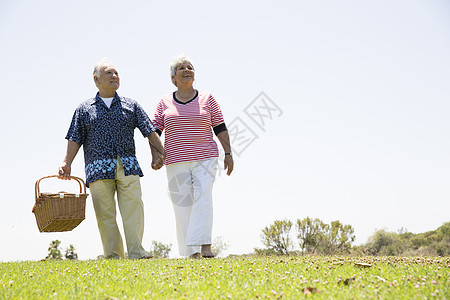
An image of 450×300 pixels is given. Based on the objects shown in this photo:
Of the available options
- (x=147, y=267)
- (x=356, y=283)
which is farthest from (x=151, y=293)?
(x=356, y=283)

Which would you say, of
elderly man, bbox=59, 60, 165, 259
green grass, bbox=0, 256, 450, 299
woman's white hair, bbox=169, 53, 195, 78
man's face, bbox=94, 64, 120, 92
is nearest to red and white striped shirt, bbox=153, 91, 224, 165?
woman's white hair, bbox=169, 53, 195, 78

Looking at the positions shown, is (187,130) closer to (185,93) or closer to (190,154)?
(190,154)

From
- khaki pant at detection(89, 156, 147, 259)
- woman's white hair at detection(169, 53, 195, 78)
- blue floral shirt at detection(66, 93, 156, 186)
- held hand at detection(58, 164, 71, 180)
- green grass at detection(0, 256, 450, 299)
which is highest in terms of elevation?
woman's white hair at detection(169, 53, 195, 78)

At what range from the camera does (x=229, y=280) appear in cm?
429

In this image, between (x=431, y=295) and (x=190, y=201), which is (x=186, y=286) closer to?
(x=431, y=295)

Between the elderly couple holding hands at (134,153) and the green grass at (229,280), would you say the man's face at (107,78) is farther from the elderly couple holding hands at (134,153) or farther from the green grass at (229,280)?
the green grass at (229,280)

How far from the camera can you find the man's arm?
6.30 metres

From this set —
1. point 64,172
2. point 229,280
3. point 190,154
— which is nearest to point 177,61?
point 190,154

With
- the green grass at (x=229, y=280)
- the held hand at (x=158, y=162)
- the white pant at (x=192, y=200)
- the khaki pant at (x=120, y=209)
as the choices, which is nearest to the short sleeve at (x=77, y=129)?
the khaki pant at (x=120, y=209)

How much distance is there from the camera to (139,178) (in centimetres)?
652

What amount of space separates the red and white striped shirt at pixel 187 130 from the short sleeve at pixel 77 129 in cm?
116

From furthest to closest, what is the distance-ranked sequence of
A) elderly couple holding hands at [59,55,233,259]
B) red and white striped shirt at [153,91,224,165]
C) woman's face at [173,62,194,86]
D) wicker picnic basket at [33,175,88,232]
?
woman's face at [173,62,194,86], red and white striped shirt at [153,91,224,165], elderly couple holding hands at [59,55,233,259], wicker picnic basket at [33,175,88,232]

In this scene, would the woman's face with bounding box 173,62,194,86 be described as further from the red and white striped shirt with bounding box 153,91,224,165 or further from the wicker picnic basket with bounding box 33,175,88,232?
the wicker picnic basket with bounding box 33,175,88,232

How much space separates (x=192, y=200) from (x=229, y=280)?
2.74 meters
